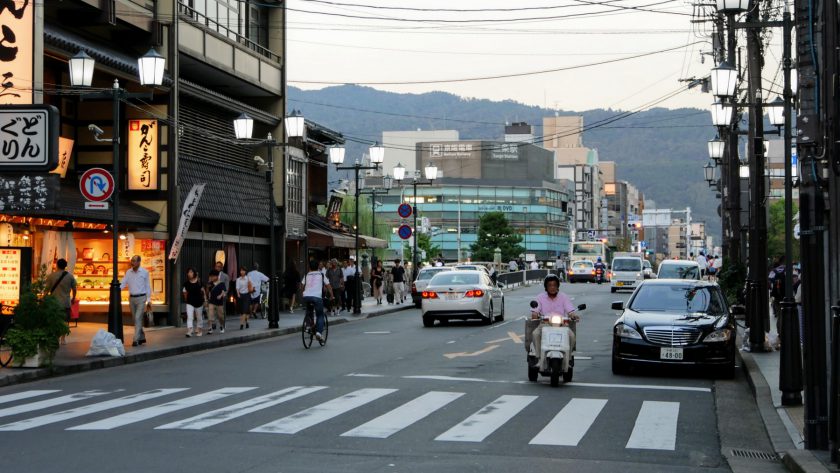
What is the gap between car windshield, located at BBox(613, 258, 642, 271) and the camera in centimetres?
6144

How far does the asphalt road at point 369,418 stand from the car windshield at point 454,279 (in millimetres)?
10358

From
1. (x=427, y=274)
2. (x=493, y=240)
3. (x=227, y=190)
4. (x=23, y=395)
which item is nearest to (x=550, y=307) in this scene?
(x=23, y=395)

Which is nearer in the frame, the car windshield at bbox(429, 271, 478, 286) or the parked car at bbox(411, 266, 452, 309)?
the car windshield at bbox(429, 271, 478, 286)

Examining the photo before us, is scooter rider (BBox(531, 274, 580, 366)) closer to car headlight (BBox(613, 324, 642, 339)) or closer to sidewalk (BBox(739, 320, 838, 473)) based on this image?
car headlight (BBox(613, 324, 642, 339))

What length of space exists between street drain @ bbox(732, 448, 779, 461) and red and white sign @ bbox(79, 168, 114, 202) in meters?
14.9

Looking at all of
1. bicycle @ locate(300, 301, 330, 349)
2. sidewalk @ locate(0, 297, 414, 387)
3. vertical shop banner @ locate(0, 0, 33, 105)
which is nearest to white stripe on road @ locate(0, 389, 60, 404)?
sidewalk @ locate(0, 297, 414, 387)

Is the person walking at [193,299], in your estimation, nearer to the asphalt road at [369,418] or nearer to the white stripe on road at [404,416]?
the asphalt road at [369,418]

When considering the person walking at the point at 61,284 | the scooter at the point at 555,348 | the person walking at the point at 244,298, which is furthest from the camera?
the person walking at the point at 244,298

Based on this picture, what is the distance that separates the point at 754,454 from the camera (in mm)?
11102

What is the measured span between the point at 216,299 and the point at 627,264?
38.3 metres

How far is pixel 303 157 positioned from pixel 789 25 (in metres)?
32.2

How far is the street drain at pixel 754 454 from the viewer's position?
1094cm

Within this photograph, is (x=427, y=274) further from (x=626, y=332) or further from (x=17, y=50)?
(x=626, y=332)

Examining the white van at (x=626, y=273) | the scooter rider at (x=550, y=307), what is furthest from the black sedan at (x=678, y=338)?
the white van at (x=626, y=273)
